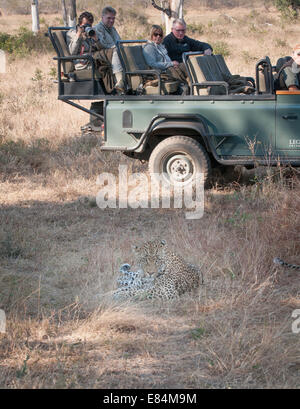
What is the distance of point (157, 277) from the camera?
16.4 ft

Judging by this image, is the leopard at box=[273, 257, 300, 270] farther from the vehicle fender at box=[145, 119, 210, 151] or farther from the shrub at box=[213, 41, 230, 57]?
the shrub at box=[213, 41, 230, 57]

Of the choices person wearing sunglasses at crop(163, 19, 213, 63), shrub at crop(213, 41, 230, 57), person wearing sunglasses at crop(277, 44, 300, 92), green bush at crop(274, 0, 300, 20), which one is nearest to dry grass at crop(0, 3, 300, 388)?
person wearing sunglasses at crop(277, 44, 300, 92)

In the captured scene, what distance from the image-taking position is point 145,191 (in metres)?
8.11

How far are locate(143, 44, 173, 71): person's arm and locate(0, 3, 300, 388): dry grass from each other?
4.83ft

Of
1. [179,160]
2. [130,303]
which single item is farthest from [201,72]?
[130,303]

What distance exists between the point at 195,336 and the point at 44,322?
39.9 inches

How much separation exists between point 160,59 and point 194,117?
1569 millimetres

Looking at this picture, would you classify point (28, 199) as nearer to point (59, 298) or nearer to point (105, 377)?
point (59, 298)

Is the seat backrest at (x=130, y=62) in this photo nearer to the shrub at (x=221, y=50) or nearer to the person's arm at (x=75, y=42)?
the person's arm at (x=75, y=42)

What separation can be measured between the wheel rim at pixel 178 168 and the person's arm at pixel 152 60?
1.30 meters

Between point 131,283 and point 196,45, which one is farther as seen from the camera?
point 196,45

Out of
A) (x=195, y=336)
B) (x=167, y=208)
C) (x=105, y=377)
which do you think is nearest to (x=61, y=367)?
(x=105, y=377)

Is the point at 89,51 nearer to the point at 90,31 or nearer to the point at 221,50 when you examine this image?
the point at 90,31

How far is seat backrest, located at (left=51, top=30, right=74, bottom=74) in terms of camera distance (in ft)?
27.7
